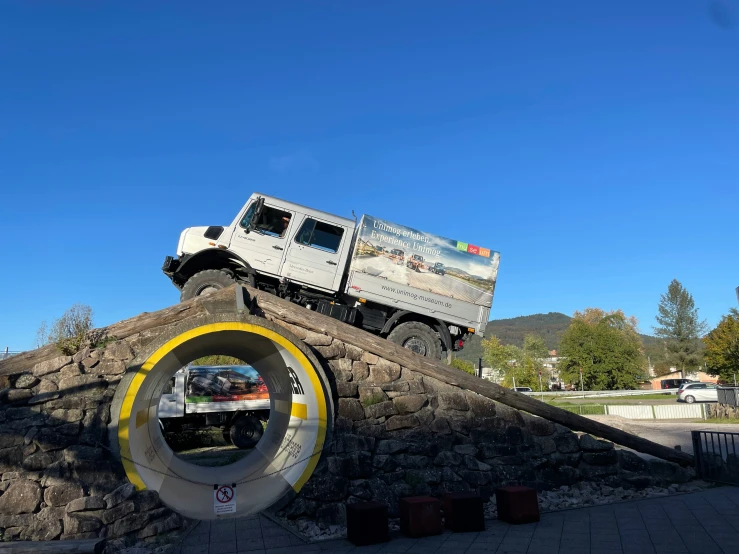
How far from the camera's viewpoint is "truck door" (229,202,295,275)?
10844 millimetres

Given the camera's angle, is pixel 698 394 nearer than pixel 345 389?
No

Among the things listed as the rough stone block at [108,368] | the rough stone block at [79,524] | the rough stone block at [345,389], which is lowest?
the rough stone block at [79,524]

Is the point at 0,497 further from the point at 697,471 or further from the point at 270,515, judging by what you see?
the point at 697,471

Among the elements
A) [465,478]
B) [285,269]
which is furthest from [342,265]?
[465,478]

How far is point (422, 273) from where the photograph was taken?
11.1m

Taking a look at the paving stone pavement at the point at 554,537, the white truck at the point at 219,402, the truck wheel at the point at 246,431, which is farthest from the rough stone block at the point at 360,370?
the truck wheel at the point at 246,431

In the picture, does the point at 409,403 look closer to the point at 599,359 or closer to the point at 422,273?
the point at 422,273

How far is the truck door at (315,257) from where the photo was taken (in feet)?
36.1

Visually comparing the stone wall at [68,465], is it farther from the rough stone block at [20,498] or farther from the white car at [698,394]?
the white car at [698,394]

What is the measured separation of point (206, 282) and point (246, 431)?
7.61m

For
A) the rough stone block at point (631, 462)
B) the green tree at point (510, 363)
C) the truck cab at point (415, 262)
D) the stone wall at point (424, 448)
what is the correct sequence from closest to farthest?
1. the stone wall at point (424, 448)
2. the rough stone block at point (631, 462)
3. the truck cab at point (415, 262)
4. the green tree at point (510, 363)

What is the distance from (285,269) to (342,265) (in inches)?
46.1

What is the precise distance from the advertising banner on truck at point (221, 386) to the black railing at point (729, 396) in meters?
20.5

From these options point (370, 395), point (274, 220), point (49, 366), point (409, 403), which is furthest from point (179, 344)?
point (274, 220)
